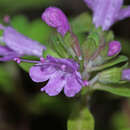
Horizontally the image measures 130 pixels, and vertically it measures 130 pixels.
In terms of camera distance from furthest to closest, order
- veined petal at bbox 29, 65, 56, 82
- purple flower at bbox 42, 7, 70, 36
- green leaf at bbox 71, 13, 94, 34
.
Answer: green leaf at bbox 71, 13, 94, 34, purple flower at bbox 42, 7, 70, 36, veined petal at bbox 29, 65, 56, 82

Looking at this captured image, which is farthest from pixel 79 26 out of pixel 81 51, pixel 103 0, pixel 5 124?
pixel 5 124

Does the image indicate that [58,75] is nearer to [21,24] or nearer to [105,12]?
[105,12]

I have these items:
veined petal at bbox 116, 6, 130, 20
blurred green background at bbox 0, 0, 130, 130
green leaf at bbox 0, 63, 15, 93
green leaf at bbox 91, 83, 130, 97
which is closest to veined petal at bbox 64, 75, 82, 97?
green leaf at bbox 91, 83, 130, 97

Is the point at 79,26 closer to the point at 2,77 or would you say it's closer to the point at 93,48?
the point at 93,48

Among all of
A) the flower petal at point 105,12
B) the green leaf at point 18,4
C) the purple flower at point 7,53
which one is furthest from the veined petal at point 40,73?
the green leaf at point 18,4

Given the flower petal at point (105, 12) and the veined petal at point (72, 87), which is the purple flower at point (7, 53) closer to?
the veined petal at point (72, 87)

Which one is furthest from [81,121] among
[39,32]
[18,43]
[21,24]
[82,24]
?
[21,24]

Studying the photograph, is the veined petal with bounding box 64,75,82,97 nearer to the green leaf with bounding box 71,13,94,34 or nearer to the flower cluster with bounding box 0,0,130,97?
the flower cluster with bounding box 0,0,130,97
